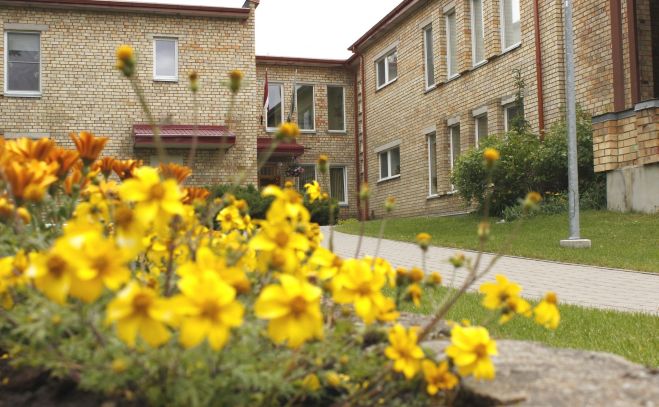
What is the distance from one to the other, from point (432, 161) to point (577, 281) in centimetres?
1430

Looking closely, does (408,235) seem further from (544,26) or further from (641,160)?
(544,26)

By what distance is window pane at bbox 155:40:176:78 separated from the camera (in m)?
22.9

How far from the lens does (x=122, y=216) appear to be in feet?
5.11

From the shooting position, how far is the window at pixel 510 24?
18938mm

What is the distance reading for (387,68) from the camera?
25.9 metres

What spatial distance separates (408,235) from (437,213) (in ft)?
22.1

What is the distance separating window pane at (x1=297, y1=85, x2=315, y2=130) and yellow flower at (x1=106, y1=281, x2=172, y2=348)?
90.0 feet

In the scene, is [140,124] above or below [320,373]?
above

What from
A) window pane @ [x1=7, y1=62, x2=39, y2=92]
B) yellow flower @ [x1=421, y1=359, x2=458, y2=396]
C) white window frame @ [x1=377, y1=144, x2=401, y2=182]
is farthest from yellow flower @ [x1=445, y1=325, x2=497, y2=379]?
white window frame @ [x1=377, y1=144, x2=401, y2=182]

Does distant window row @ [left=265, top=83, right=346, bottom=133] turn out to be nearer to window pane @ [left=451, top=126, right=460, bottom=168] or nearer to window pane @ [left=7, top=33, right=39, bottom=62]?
window pane @ [left=451, top=126, right=460, bottom=168]

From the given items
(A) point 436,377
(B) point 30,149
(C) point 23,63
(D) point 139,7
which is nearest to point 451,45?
(D) point 139,7

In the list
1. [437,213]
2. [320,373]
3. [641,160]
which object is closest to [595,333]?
[320,373]

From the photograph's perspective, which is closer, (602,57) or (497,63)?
(602,57)

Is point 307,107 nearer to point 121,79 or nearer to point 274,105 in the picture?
point 274,105
